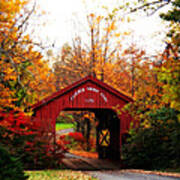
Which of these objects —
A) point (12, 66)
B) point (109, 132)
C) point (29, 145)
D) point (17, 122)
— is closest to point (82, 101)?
point (29, 145)

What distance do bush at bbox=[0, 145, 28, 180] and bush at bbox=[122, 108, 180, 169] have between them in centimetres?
1270

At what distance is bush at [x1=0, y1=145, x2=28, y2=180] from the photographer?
754cm

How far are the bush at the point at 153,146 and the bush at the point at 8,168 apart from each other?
41.7 ft

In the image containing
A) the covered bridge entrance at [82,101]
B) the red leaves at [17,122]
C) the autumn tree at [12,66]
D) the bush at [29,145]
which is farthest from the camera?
the covered bridge entrance at [82,101]

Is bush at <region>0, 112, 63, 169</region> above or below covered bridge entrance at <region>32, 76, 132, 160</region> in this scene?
below

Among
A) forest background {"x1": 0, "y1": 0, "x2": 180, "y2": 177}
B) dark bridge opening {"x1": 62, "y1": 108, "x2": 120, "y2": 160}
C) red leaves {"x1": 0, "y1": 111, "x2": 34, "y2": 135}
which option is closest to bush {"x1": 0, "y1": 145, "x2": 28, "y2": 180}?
forest background {"x1": 0, "y1": 0, "x2": 180, "y2": 177}

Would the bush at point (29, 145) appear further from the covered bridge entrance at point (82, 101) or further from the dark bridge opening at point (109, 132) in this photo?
the dark bridge opening at point (109, 132)

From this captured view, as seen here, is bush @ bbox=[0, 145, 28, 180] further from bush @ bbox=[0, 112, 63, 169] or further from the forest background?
bush @ bbox=[0, 112, 63, 169]

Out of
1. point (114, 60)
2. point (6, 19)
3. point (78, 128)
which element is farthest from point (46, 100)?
point (78, 128)

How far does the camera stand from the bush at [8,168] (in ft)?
24.7

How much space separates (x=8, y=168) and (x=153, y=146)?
14.2 meters

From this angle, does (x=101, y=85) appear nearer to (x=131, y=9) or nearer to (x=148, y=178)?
(x=148, y=178)

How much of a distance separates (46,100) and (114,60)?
548 inches

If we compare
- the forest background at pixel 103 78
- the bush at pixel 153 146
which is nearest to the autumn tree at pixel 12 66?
the forest background at pixel 103 78
